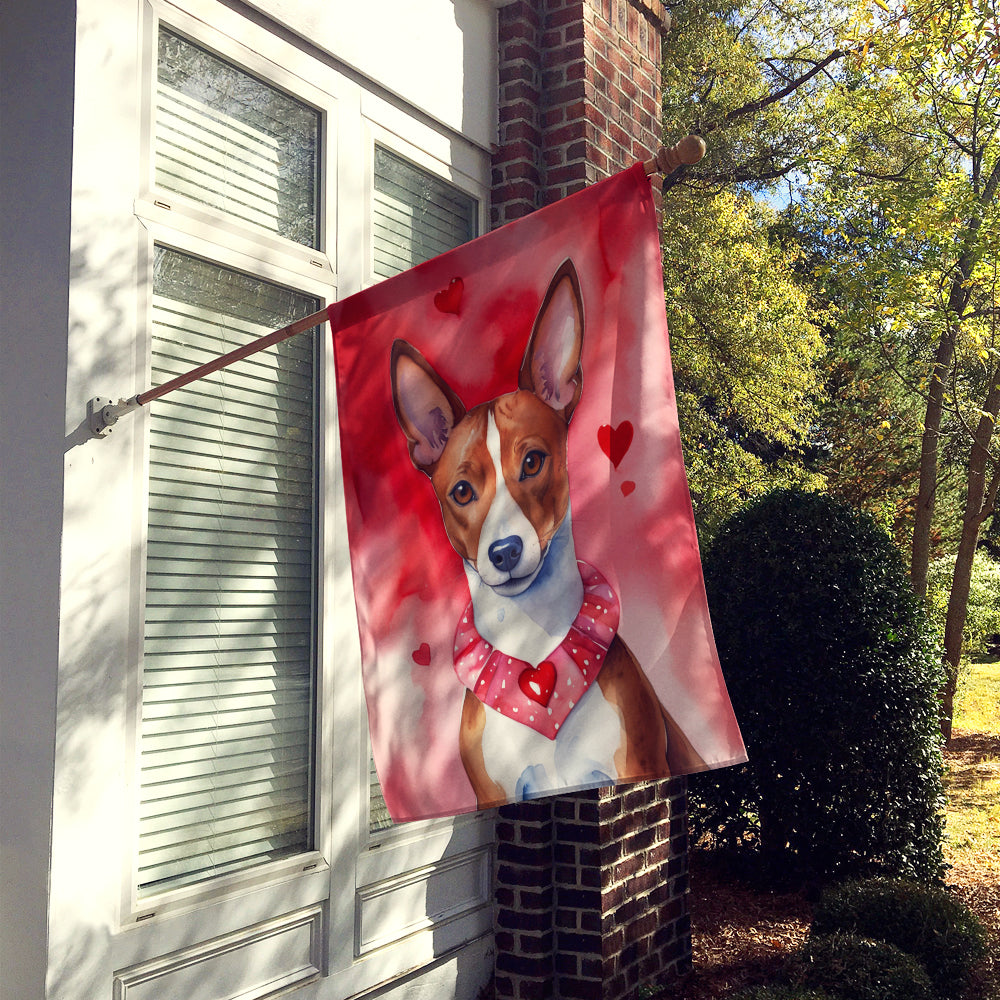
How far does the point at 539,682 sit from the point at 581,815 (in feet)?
7.48

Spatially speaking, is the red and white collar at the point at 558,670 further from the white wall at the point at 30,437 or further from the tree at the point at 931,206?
the tree at the point at 931,206

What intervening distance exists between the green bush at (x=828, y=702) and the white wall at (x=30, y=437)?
4.43m

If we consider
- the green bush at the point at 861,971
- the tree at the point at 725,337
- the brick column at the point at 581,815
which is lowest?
the green bush at the point at 861,971

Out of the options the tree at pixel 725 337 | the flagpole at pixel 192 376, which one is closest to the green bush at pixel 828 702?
the flagpole at pixel 192 376

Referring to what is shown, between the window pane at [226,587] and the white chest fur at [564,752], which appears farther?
the window pane at [226,587]

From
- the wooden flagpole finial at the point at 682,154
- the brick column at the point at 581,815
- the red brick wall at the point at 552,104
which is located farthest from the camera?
the red brick wall at the point at 552,104

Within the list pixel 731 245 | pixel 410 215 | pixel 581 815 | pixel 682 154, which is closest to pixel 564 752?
pixel 682 154

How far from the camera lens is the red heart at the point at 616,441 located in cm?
243

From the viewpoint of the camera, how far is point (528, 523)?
242cm

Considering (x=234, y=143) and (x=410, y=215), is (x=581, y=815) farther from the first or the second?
(x=234, y=143)

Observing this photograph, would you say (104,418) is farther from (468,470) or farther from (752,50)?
(752,50)

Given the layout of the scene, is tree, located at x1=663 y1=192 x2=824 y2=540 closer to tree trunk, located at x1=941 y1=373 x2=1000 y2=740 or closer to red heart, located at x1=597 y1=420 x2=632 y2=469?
tree trunk, located at x1=941 y1=373 x2=1000 y2=740

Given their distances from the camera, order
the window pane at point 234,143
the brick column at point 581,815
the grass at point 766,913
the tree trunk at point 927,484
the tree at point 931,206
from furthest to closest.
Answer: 1. the tree trunk at point 927,484
2. the tree at point 931,206
3. the grass at point 766,913
4. the brick column at point 581,815
5. the window pane at point 234,143

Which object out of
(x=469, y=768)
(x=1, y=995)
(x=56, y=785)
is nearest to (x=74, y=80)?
(x=56, y=785)
